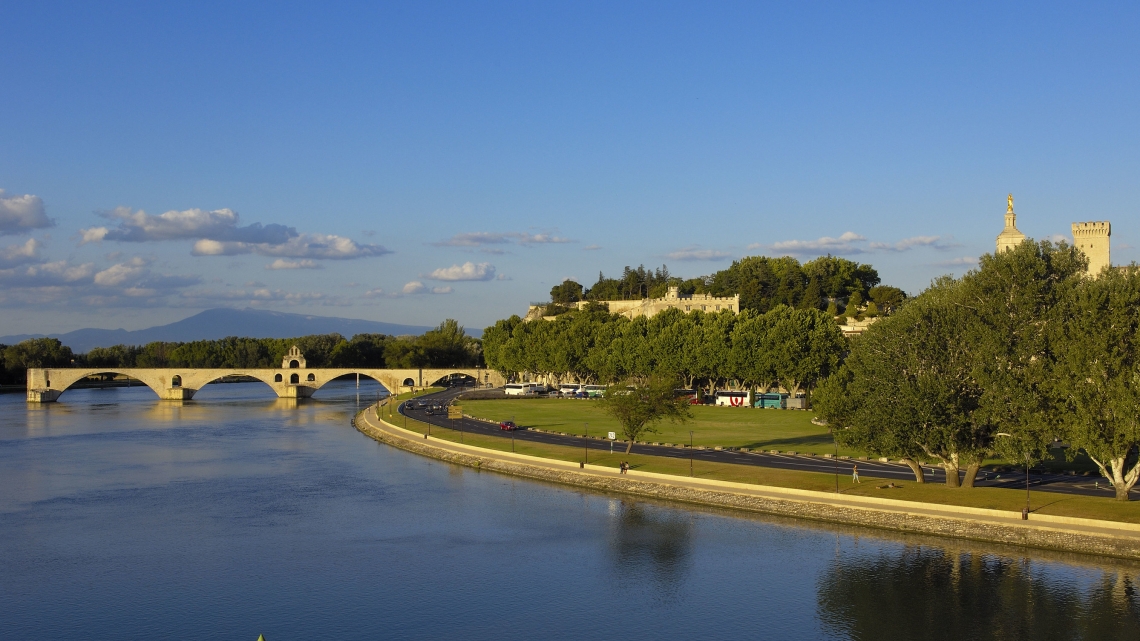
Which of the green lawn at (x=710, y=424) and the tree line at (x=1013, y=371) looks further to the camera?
the green lawn at (x=710, y=424)

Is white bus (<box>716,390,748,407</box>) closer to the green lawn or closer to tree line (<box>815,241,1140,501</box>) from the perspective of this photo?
the green lawn

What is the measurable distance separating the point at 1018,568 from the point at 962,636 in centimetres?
901

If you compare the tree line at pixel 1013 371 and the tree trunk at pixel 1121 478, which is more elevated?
the tree line at pixel 1013 371

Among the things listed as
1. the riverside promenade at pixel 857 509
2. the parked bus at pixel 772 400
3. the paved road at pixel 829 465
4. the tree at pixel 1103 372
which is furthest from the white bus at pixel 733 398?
the tree at pixel 1103 372

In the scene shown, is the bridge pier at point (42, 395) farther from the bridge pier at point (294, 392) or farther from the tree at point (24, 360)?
the tree at point (24, 360)

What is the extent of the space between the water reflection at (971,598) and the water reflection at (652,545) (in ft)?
20.2

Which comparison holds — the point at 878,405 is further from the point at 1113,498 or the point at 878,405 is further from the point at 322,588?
the point at 322,588

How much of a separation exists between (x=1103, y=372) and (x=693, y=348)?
7261 centimetres

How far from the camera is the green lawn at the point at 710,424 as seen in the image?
243 ft

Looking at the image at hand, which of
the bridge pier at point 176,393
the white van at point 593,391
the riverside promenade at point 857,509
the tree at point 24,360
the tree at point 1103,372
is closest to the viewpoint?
the riverside promenade at point 857,509

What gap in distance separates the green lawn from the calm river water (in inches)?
812

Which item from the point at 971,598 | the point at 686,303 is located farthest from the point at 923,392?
the point at 686,303

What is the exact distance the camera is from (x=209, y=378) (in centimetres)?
16225

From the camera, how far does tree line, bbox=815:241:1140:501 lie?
4559cm
